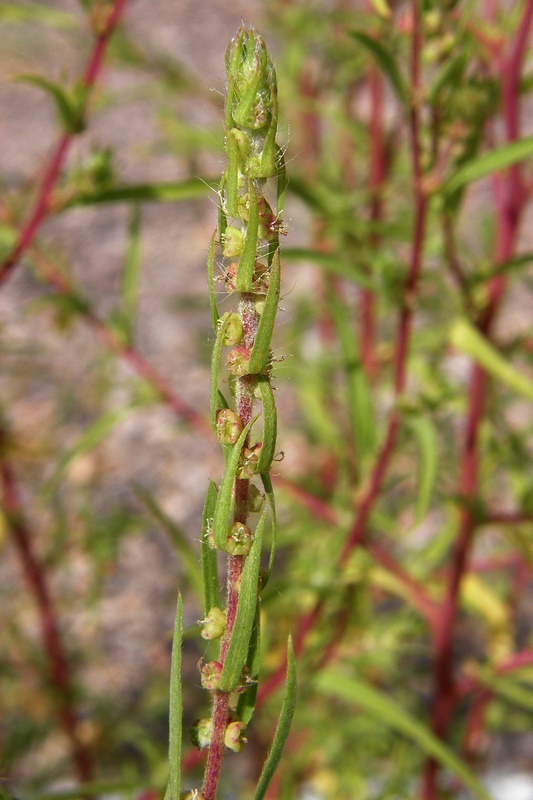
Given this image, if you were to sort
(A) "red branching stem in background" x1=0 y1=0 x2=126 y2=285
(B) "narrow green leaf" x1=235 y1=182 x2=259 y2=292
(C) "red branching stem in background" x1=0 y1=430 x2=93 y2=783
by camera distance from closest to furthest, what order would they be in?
(B) "narrow green leaf" x1=235 y1=182 x2=259 y2=292, (A) "red branching stem in background" x1=0 y1=0 x2=126 y2=285, (C) "red branching stem in background" x1=0 y1=430 x2=93 y2=783

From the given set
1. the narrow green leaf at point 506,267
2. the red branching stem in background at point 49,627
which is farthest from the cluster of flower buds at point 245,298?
the red branching stem in background at point 49,627

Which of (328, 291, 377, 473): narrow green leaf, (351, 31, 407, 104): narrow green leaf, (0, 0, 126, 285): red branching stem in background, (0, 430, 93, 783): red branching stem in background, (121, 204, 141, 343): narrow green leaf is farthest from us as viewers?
(0, 430, 93, 783): red branching stem in background

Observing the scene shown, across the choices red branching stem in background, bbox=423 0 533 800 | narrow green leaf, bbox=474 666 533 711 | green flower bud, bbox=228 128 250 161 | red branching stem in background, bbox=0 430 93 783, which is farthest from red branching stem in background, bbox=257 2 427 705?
red branching stem in background, bbox=0 430 93 783

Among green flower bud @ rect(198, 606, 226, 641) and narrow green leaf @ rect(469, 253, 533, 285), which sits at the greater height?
narrow green leaf @ rect(469, 253, 533, 285)

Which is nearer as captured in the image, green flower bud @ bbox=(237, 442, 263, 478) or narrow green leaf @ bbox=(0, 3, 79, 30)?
green flower bud @ bbox=(237, 442, 263, 478)

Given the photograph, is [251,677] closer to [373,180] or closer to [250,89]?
[250,89]

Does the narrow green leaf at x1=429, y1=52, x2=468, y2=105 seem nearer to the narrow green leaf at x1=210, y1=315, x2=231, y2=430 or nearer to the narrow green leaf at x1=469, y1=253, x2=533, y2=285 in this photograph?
the narrow green leaf at x1=469, y1=253, x2=533, y2=285

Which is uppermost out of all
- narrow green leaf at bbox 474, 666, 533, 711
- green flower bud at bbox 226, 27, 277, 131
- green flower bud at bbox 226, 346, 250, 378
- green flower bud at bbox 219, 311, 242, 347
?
green flower bud at bbox 226, 27, 277, 131

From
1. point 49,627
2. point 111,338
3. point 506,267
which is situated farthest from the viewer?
point 49,627

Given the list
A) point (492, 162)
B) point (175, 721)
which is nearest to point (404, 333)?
point (492, 162)
